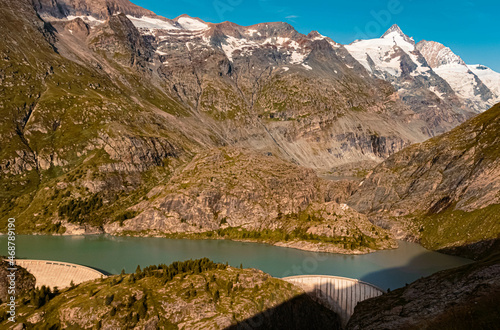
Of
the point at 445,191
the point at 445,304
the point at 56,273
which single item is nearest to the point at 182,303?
the point at 445,304

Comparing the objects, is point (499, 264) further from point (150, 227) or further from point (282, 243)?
point (150, 227)

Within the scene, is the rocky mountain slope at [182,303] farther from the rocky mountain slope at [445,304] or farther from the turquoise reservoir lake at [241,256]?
the turquoise reservoir lake at [241,256]

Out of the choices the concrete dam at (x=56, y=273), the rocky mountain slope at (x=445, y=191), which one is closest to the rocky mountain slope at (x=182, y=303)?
the concrete dam at (x=56, y=273)

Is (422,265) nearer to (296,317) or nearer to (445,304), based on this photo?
(296,317)

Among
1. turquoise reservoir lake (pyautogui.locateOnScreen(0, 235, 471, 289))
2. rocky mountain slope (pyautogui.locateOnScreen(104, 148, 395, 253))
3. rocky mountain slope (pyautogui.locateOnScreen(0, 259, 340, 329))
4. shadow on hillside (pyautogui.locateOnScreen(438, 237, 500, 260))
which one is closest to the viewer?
rocky mountain slope (pyautogui.locateOnScreen(0, 259, 340, 329))

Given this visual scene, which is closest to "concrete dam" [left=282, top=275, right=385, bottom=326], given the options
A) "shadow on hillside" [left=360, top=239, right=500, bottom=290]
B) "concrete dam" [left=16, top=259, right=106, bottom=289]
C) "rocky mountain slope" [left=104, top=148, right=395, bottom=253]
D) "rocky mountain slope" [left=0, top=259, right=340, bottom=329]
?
"rocky mountain slope" [left=0, top=259, right=340, bottom=329]

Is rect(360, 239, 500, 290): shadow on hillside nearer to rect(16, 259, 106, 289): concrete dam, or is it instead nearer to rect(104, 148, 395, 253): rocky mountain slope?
rect(104, 148, 395, 253): rocky mountain slope

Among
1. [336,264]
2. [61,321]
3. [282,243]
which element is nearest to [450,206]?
[336,264]
